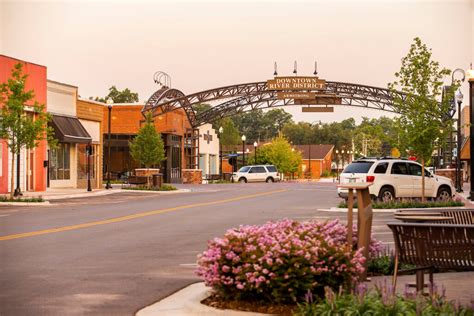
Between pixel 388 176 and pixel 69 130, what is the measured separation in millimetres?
23407

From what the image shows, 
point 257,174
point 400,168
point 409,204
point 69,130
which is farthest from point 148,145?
point 409,204

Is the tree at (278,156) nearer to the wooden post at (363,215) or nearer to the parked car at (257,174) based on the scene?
the parked car at (257,174)

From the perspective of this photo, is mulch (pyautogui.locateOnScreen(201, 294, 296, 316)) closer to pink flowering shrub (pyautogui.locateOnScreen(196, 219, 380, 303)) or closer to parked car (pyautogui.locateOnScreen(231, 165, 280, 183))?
pink flowering shrub (pyautogui.locateOnScreen(196, 219, 380, 303))

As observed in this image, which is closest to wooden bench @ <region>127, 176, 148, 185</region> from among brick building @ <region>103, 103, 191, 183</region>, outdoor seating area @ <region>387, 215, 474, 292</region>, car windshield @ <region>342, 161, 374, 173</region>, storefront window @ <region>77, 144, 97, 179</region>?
storefront window @ <region>77, 144, 97, 179</region>

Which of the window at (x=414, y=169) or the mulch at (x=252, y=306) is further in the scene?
the window at (x=414, y=169)

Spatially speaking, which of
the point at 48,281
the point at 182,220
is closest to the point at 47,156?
the point at 182,220

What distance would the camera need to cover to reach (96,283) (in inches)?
402

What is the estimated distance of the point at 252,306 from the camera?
784 cm

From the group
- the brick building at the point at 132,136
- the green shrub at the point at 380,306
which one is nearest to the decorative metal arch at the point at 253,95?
the brick building at the point at 132,136

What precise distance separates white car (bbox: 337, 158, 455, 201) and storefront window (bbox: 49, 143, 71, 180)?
22918 mm

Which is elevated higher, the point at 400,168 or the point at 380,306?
the point at 400,168

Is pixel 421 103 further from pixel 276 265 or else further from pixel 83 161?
pixel 83 161

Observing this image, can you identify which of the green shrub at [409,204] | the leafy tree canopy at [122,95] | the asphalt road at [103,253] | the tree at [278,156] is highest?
the leafy tree canopy at [122,95]

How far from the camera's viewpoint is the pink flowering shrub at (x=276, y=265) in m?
7.64
